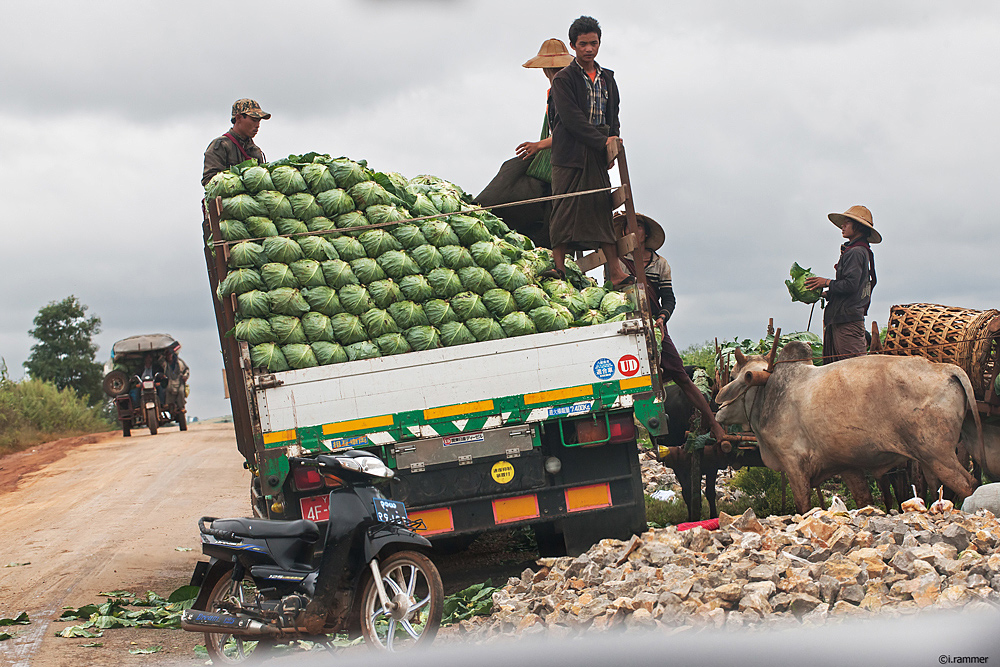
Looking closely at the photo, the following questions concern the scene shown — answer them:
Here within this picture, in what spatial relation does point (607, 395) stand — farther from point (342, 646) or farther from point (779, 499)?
point (779, 499)

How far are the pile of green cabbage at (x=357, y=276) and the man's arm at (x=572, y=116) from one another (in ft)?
3.75

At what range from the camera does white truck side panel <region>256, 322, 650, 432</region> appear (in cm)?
652

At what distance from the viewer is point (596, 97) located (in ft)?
26.1

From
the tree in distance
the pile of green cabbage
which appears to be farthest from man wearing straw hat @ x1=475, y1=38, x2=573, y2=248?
the tree in distance

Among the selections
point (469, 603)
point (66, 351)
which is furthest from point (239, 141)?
point (66, 351)

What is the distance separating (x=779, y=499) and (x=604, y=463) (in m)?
4.28

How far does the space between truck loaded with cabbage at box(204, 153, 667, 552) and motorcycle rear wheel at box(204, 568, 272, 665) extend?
0.85m

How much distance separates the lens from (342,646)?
5.67 m

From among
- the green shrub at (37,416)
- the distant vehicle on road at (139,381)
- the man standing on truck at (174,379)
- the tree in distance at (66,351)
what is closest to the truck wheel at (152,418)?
the distant vehicle on road at (139,381)

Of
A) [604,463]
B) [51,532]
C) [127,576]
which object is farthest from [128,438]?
[604,463]

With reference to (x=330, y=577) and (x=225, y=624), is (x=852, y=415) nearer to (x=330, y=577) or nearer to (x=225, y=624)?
(x=330, y=577)

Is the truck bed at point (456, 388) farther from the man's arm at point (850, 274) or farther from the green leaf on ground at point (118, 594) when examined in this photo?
the man's arm at point (850, 274)

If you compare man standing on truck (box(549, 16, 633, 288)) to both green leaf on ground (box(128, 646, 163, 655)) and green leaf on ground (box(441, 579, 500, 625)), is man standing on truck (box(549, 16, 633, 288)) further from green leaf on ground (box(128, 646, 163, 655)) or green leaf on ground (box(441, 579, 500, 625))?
green leaf on ground (box(128, 646, 163, 655))

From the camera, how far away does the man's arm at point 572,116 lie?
25.1 feet
